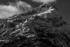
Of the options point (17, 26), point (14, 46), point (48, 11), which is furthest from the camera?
point (48, 11)

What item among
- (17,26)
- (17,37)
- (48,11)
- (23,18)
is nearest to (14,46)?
(17,37)

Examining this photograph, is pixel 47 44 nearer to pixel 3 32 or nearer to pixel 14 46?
pixel 14 46

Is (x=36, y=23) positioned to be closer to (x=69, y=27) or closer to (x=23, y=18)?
(x=23, y=18)

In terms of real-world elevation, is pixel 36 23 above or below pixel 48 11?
below

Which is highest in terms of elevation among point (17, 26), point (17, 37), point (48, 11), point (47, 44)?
point (48, 11)

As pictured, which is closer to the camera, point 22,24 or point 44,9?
point 22,24

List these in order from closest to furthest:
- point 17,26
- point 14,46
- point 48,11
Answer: point 14,46 < point 17,26 < point 48,11
